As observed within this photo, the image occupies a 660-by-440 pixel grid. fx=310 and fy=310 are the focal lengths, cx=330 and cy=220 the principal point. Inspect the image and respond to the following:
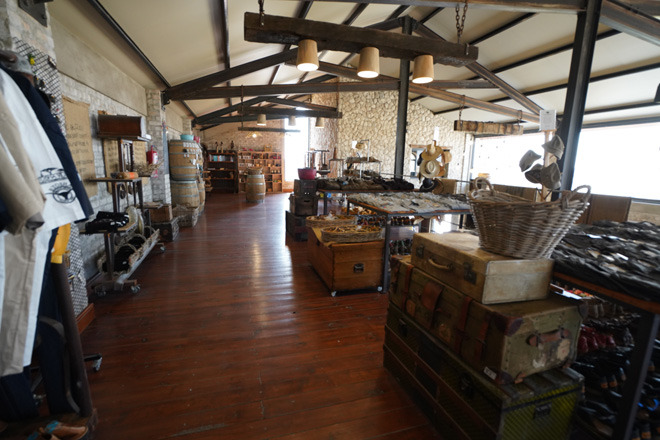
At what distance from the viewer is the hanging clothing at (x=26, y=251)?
1102 mm

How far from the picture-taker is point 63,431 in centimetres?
145

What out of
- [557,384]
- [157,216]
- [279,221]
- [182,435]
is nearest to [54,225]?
[182,435]

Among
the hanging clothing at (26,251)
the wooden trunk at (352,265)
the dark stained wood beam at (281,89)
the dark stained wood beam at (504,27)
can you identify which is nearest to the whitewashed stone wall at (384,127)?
the dark stained wood beam at (281,89)

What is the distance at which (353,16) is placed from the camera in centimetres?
632

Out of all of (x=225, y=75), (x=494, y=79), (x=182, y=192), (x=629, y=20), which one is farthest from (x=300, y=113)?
(x=629, y=20)

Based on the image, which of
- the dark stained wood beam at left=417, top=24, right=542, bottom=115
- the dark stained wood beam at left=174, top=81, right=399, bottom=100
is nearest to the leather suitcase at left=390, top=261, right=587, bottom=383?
the dark stained wood beam at left=174, top=81, right=399, bottom=100

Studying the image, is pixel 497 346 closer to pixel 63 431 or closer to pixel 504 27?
pixel 63 431

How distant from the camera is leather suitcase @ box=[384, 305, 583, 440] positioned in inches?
52.3

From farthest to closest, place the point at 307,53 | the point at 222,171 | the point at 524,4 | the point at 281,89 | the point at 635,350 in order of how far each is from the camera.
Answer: the point at 222,171
the point at 281,89
the point at 524,4
the point at 307,53
the point at 635,350

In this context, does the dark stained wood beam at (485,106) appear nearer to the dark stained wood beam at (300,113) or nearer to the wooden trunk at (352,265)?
the dark stained wood beam at (300,113)

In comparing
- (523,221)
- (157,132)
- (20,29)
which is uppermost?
(20,29)

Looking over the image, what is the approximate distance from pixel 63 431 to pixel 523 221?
2304 mm

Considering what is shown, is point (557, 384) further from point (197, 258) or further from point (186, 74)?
point (186, 74)

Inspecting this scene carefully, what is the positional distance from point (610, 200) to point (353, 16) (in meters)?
5.52
